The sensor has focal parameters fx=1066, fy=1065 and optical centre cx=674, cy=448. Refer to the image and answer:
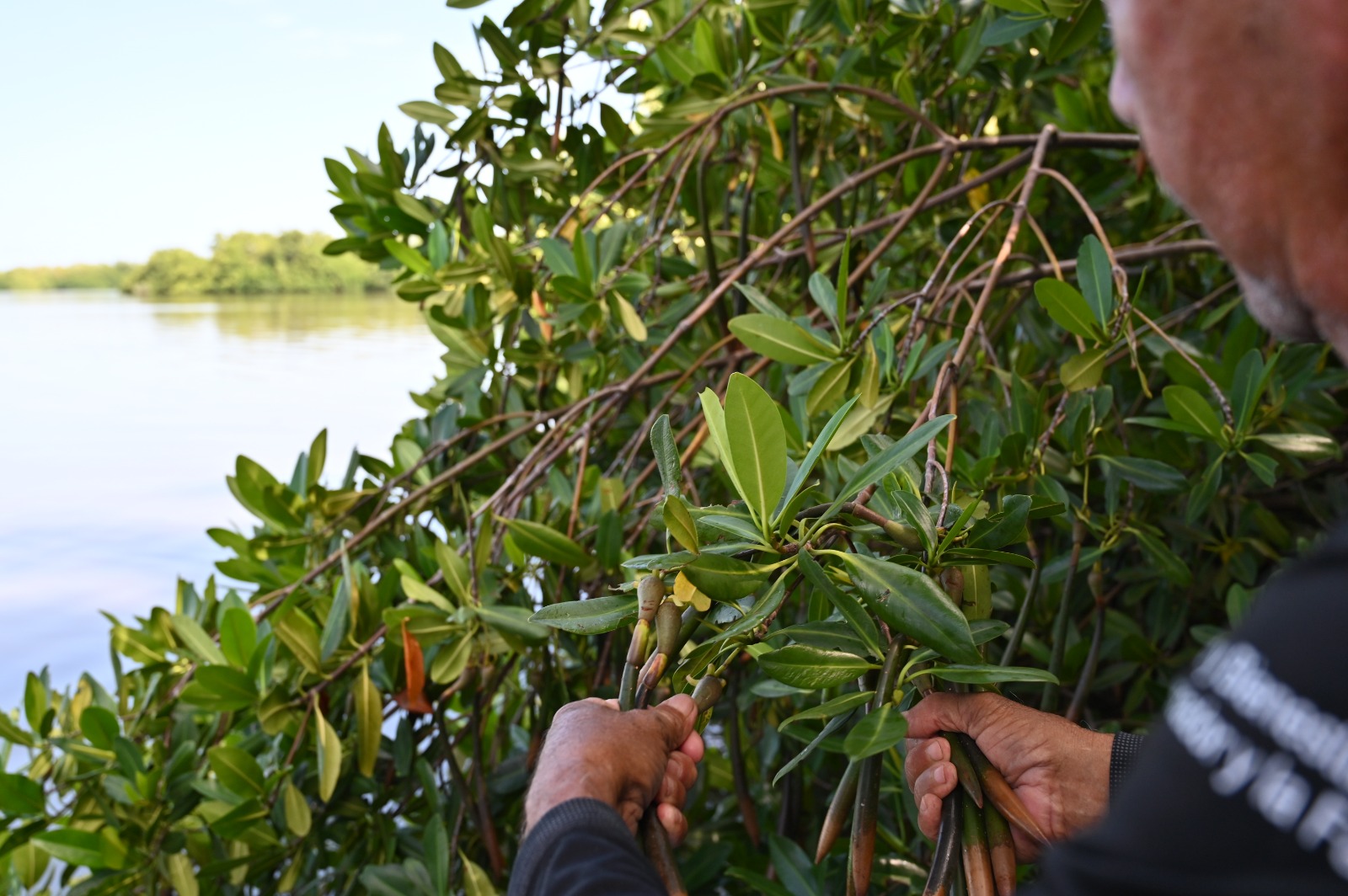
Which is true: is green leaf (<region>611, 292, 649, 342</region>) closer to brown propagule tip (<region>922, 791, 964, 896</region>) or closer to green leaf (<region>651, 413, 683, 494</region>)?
green leaf (<region>651, 413, 683, 494</region>)

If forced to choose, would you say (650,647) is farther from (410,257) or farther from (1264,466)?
(410,257)

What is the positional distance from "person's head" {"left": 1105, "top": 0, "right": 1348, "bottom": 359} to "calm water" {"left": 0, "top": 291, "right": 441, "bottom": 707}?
1614mm

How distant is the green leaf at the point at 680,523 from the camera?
2.09 ft

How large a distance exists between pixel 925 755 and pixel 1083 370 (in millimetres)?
466

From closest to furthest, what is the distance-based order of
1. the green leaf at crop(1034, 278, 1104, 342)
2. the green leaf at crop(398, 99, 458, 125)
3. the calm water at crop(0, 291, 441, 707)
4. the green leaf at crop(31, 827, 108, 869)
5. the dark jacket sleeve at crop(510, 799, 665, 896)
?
the dark jacket sleeve at crop(510, 799, 665, 896) < the green leaf at crop(1034, 278, 1104, 342) < the green leaf at crop(31, 827, 108, 869) < the green leaf at crop(398, 99, 458, 125) < the calm water at crop(0, 291, 441, 707)

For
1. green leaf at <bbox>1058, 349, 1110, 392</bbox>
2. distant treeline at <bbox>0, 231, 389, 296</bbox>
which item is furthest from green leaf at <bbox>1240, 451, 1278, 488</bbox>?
distant treeline at <bbox>0, 231, 389, 296</bbox>

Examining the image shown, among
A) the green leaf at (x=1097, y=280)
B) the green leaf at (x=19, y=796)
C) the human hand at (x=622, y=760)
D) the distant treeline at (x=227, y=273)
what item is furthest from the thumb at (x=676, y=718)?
the distant treeline at (x=227, y=273)

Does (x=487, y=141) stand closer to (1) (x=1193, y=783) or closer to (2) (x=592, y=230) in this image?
(2) (x=592, y=230)

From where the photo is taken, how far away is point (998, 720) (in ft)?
2.47

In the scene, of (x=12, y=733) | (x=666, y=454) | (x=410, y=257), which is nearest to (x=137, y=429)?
(x=12, y=733)

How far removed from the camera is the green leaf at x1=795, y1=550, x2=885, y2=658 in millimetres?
609

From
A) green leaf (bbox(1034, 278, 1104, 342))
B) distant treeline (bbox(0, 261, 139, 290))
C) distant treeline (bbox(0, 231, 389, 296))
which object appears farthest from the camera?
distant treeline (bbox(0, 261, 139, 290))

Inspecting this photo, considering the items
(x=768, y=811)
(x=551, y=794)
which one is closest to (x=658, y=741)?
(x=551, y=794)

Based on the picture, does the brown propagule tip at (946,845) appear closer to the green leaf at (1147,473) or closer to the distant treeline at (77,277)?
the green leaf at (1147,473)
